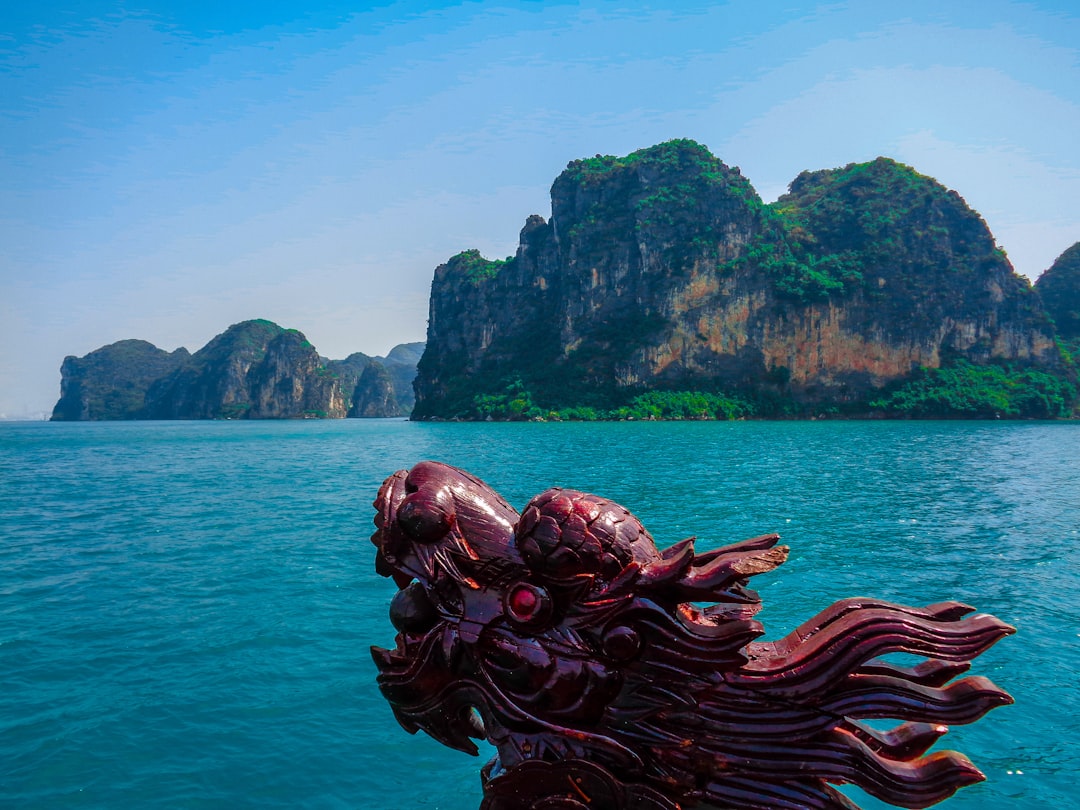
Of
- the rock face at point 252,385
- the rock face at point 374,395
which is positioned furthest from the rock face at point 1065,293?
the rock face at point 252,385

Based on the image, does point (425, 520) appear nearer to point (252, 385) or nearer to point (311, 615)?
point (311, 615)

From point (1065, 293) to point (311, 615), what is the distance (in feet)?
384

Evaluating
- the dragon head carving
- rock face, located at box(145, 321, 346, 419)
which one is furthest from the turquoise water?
rock face, located at box(145, 321, 346, 419)

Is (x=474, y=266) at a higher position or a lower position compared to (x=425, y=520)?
higher

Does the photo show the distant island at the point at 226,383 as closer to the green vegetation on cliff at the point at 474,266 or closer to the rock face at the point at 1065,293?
the green vegetation on cliff at the point at 474,266

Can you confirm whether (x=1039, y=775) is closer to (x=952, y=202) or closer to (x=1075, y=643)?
(x=1075, y=643)

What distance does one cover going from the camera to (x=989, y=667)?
5.91 m

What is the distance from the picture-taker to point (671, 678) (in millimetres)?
1865

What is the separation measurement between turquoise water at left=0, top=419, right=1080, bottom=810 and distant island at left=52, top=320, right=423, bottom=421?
145 metres

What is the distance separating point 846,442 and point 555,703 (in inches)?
1589

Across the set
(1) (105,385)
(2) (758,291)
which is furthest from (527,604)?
(1) (105,385)

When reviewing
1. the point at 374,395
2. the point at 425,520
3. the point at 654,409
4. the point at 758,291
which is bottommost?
the point at 425,520

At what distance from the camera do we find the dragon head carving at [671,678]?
179 centimetres

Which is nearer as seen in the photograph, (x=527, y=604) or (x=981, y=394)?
(x=527, y=604)
